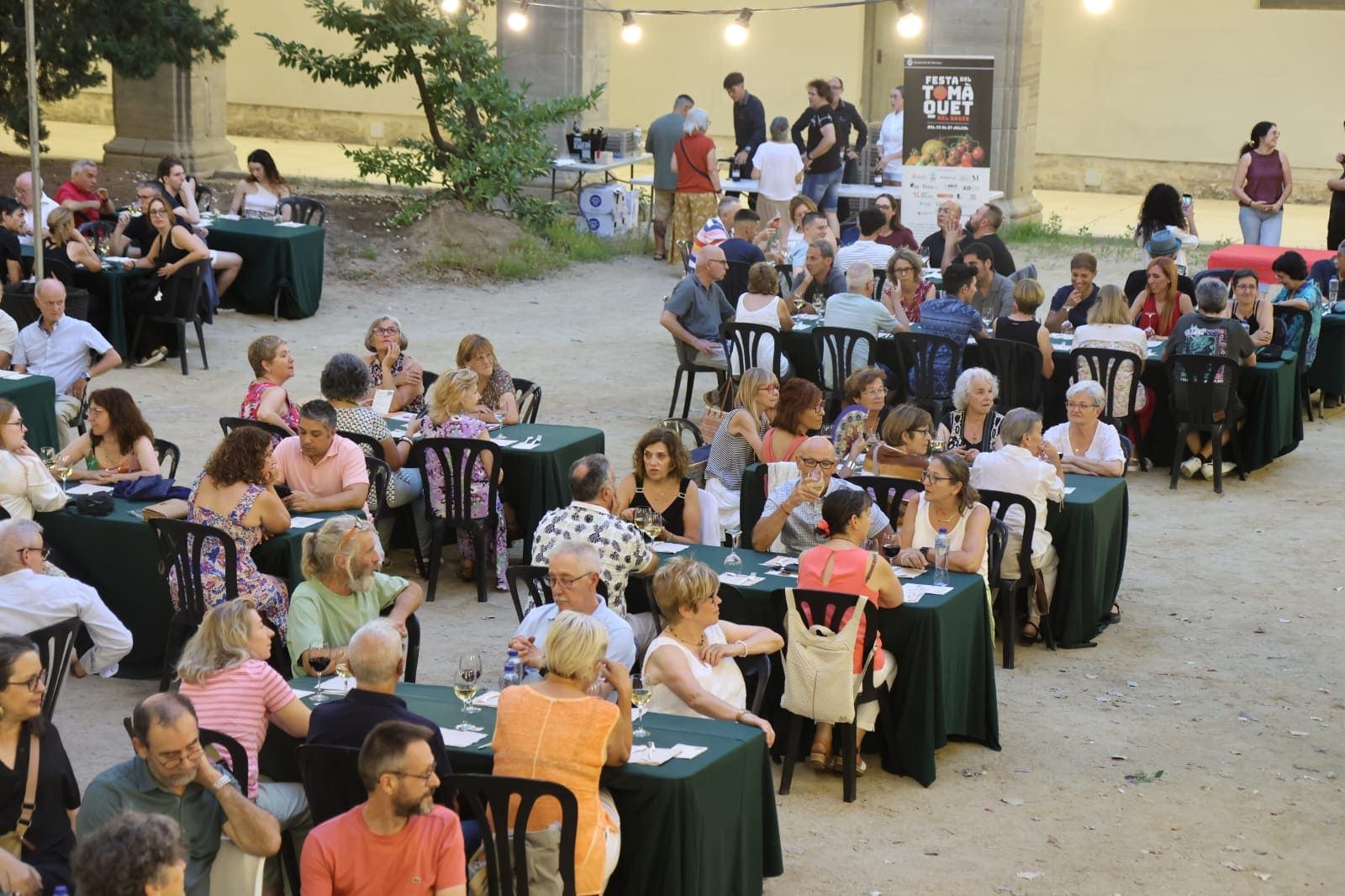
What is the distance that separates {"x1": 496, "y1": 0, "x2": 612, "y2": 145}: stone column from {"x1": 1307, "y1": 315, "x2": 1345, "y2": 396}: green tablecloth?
942 centimetres

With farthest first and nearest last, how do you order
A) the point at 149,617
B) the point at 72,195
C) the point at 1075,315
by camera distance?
the point at 72,195, the point at 1075,315, the point at 149,617

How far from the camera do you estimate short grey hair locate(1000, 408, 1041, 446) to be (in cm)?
729

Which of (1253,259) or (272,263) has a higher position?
(1253,259)

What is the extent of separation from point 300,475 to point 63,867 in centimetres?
297

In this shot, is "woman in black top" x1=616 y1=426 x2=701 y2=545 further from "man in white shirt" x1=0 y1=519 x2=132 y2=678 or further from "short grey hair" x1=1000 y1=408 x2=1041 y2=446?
"man in white shirt" x1=0 y1=519 x2=132 y2=678

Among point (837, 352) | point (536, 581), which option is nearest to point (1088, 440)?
point (837, 352)

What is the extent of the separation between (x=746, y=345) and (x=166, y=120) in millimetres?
12103

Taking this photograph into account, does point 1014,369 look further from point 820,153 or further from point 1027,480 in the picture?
point 820,153

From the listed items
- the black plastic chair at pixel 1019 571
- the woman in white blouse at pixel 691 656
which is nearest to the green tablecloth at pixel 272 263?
the black plastic chair at pixel 1019 571

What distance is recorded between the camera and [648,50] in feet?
81.8

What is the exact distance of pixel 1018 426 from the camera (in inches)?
287

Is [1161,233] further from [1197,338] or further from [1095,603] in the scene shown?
[1095,603]

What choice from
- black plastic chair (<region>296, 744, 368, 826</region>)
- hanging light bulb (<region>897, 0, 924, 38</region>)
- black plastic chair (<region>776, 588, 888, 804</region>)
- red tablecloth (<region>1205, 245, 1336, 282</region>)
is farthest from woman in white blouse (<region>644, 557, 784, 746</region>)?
hanging light bulb (<region>897, 0, 924, 38</region>)

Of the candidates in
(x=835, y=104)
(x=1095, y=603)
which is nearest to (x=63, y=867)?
(x=1095, y=603)
